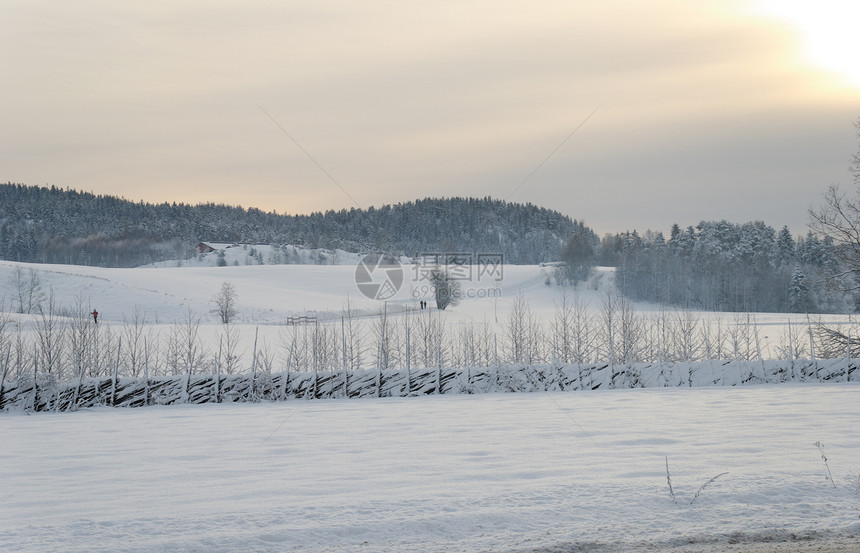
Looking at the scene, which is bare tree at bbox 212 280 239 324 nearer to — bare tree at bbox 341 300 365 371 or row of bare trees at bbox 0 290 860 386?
row of bare trees at bbox 0 290 860 386

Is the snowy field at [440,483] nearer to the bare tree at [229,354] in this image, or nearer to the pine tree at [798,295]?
the bare tree at [229,354]

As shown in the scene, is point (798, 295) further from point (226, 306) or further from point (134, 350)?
point (134, 350)

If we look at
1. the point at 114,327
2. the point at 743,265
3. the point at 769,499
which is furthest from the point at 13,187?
the point at 769,499

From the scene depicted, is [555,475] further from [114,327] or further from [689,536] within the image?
[114,327]

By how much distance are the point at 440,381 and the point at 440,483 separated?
42.6ft

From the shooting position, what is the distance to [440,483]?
30.0ft

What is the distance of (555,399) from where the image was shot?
1966cm

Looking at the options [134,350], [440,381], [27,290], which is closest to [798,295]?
[440,381]

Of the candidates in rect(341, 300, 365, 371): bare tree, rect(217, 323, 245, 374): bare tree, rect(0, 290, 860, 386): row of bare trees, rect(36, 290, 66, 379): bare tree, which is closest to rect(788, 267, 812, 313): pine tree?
rect(0, 290, 860, 386): row of bare trees

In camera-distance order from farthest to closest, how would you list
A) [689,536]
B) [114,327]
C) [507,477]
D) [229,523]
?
[114,327], [507,477], [229,523], [689,536]

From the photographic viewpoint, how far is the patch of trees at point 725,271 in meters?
88.2

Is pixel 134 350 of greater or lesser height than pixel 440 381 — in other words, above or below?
above

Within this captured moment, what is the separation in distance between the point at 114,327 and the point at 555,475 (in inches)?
1657

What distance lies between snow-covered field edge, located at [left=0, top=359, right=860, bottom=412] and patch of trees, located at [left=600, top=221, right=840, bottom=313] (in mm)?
63844
